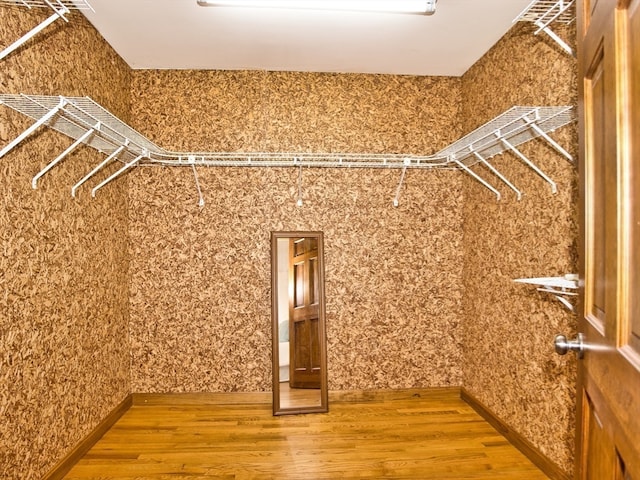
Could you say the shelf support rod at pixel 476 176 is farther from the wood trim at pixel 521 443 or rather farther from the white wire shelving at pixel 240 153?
the wood trim at pixel 521 443

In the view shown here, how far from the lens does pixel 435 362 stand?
3.32 metres

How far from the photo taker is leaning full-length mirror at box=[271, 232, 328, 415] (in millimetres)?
3088

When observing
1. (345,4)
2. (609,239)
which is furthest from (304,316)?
(609,239)

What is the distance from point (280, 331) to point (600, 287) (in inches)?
93.1

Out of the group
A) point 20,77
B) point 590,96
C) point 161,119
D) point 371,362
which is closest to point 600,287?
point 590,96

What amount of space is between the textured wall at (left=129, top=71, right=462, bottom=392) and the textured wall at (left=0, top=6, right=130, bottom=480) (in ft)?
1.00

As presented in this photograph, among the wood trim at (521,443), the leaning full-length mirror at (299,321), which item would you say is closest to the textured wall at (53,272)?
the leaning full-length mirror at (299,321)

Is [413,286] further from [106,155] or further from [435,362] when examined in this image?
[106,155]

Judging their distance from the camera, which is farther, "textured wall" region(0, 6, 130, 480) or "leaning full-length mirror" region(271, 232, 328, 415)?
"leaning full-length mirror" region(271, 232, 328, 415)

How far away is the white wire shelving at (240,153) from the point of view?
1.91m

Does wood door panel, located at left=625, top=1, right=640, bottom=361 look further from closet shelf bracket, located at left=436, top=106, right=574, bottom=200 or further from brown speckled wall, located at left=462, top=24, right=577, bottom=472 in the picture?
brown speckled wall, located at left=462, top=24, right=577, bottom=472

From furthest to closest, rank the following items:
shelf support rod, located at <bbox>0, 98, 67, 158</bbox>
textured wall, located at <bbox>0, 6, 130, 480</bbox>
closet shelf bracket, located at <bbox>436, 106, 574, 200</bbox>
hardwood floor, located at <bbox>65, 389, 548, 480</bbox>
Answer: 1. hardwood floor, located at <bbox>65, 389, 548, 480</bbox>
2. closet shelf bracket, located at <bbox>436, 106, 574, 200</bbox>
3. textured wall, located at <bbox>0, 6, 130, 480</bbox>
4. shelf support rod, located at <bbox>0, 98, 67, 158</bbox>

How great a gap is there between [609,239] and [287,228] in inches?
98.3

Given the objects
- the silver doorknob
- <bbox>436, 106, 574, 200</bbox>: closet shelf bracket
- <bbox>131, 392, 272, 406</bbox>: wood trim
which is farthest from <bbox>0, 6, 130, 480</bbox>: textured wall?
<bbox>436, 106, 574, 200</bbox>: closet shelf bracket
